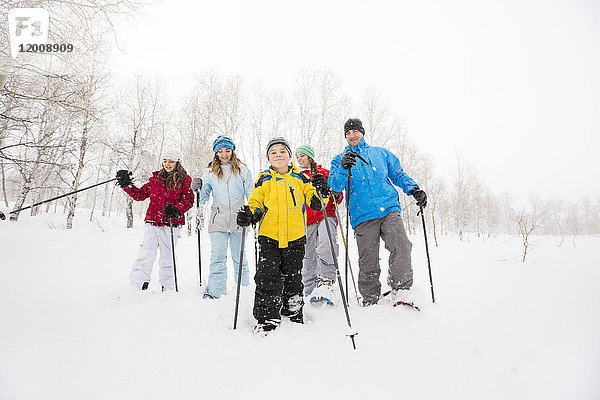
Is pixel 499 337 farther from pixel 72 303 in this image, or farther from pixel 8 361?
pixel 72 303

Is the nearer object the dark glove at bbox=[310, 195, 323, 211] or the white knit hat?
the dark glove at bbox=[310, 195, 323, 211]

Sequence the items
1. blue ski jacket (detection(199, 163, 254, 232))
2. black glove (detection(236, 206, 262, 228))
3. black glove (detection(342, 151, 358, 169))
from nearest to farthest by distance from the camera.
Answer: black glove (detection(236, 206, 262, 228)) → black glove (detection(342, 151, 358, 169)) → blue ski jacket (detection(199, 163, 254, 232))

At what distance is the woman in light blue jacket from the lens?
351 centimetres

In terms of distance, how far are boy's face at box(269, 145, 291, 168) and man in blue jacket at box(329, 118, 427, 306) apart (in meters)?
0.71

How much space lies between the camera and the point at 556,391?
1549 millimetres

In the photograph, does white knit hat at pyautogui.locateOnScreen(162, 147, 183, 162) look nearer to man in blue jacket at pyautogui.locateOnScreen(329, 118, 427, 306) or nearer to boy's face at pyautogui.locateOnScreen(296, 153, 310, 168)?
boy's face at pyautogui.locateOnScreen(296, 153, 310, 168)

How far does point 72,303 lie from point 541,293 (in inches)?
243

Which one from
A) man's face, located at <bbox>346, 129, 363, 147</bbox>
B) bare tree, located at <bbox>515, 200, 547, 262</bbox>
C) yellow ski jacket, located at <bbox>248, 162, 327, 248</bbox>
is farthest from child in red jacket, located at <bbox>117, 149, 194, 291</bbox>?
bare tree, located at <bbox>515, 200, 547, 262</bbox>

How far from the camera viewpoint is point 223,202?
3695 mm

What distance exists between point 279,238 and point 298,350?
986 mm

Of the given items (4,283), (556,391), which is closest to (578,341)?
(556,391)

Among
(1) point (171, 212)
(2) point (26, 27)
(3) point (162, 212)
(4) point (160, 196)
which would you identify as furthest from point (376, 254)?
(2) point (26, 27)

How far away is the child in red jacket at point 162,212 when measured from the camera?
12.6ft

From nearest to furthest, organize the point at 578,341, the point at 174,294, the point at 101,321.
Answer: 1. the point at 578,341
2. the point at 101,321
3. the point at 174,294
